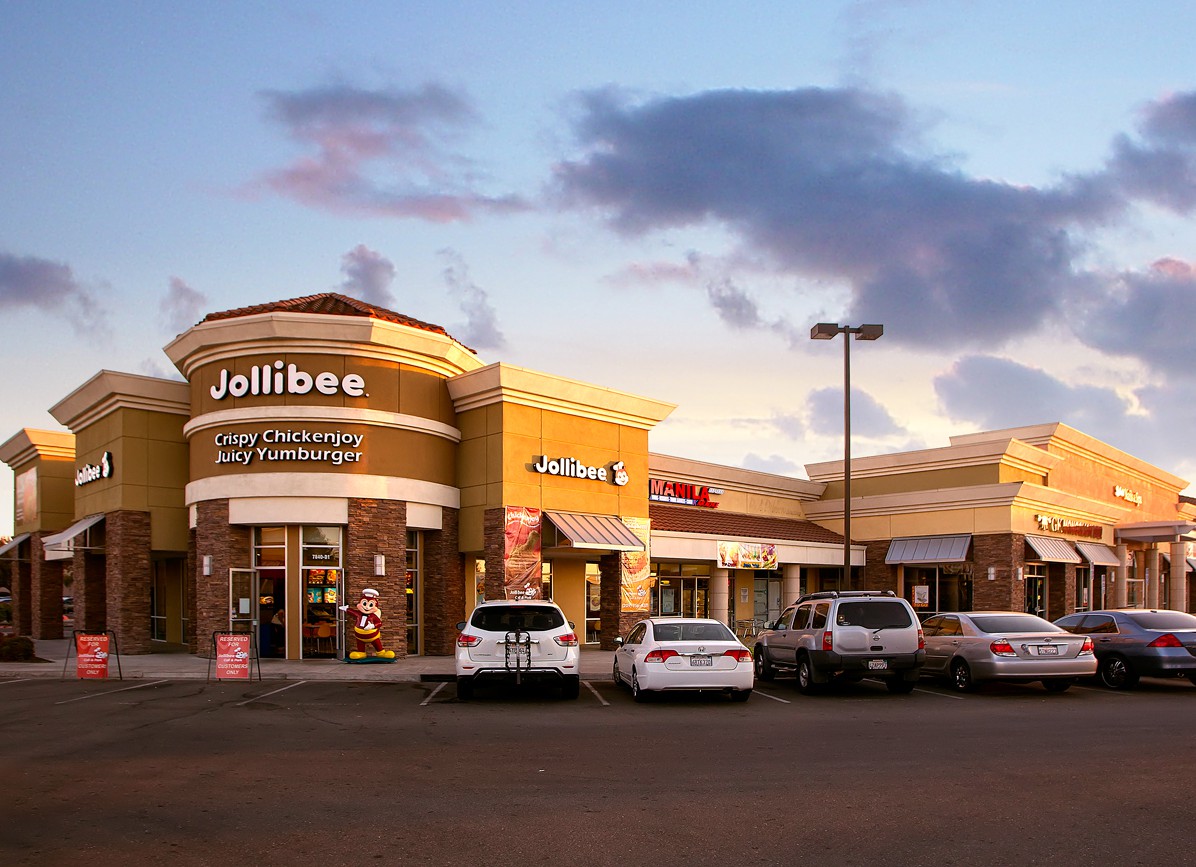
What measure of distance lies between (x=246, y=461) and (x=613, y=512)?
9603 millimetres

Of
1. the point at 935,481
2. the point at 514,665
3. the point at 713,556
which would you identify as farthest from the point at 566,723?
the point at 935,481

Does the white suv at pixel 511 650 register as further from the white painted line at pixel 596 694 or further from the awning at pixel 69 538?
the awning at pixel 69 538

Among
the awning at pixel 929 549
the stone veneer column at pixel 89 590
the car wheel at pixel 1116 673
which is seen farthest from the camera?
the awning at pixel 929 549

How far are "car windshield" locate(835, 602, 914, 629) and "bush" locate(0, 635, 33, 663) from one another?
19.5 meters

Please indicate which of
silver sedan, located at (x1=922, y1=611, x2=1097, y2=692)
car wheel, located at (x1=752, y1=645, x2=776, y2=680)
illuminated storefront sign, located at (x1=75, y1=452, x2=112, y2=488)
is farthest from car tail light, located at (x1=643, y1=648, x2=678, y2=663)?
illuminated storefront sign, located at (x1=75, y1=452, x2=112, y2=488)

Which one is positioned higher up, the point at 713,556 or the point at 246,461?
the point at 246,461

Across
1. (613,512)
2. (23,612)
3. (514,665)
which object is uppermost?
(613,512)

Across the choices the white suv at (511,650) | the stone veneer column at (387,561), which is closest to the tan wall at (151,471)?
the stone veneer column at (387,561)

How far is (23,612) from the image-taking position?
1580 inches

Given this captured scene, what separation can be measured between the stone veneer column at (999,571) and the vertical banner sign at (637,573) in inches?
545

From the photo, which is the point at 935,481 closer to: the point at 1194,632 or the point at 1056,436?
the point at 1056,436

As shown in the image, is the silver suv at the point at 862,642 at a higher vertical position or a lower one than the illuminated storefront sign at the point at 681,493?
lower

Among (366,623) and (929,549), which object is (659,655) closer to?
(366,623)

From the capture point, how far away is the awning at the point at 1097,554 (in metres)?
40.5
